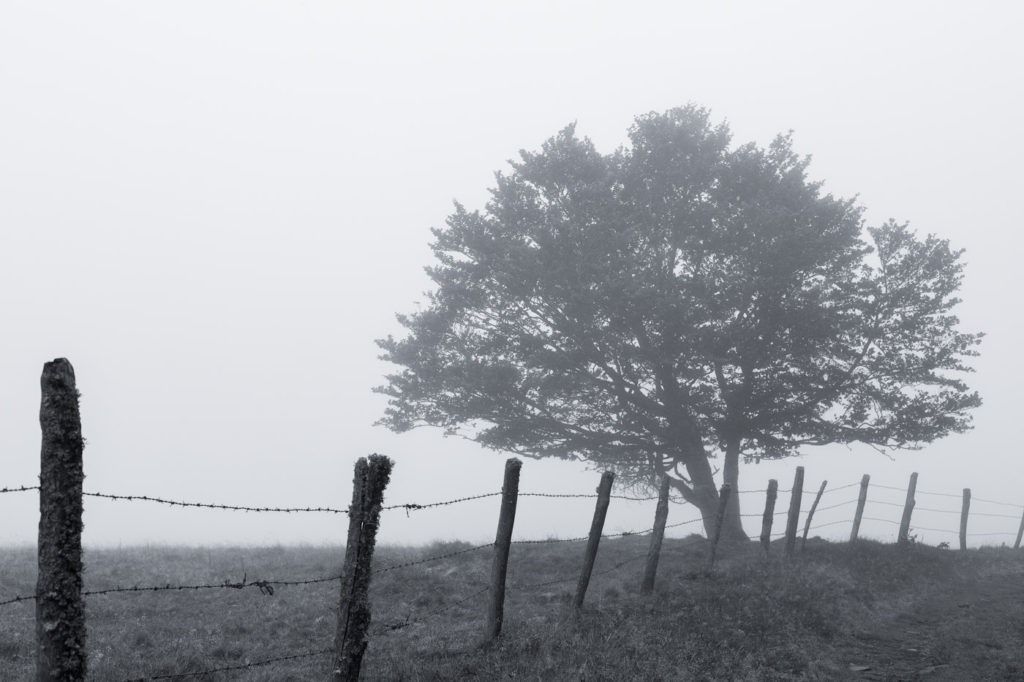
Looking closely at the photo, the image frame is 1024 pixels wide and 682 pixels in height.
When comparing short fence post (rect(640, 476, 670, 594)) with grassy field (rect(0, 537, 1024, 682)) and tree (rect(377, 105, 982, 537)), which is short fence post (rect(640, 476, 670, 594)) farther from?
tree (rect(377, 105, 982, 537))

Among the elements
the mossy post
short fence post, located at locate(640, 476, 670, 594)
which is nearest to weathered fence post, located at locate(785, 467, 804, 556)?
short fence post, located at locate(640, 476, 670, 594)

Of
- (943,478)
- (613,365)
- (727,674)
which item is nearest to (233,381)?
(943,478)

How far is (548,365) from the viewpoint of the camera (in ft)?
78.2

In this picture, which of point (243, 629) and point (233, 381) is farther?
point (233, 381)

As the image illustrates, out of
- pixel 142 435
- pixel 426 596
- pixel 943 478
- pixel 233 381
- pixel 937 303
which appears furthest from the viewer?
pixel 233 381

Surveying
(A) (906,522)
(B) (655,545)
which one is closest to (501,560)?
(B) (655,545)

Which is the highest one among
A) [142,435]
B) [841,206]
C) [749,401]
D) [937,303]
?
[841,206]

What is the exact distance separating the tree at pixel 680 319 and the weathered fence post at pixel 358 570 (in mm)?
14941

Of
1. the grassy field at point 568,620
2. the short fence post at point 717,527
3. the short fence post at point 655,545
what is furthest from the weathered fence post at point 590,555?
the short fence post at point 717,527

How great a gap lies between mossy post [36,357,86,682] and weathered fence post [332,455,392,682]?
2.78 metres

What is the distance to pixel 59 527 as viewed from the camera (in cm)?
557

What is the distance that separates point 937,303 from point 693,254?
299 inches

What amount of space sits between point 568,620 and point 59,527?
899cm

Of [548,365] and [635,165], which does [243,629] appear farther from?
[635,165]
